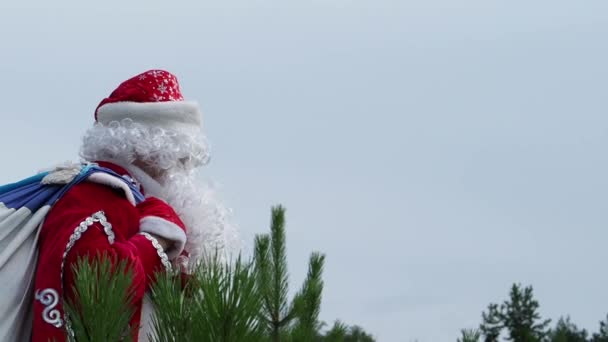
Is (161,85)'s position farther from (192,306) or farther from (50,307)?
(192,306)

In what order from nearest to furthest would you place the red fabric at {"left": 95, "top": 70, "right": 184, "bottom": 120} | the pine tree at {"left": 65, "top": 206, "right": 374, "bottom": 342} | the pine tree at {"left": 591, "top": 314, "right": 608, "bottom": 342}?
the pine tree at {"left": 65, "top": 206, "right": 374, "bottom": 342} → the red fabric at {"left": 95, "top": 70, "right": 184, "bottom": 120} → the pine tree at {"left": 591, "top": 314, "right": 608, "bottom": 342}

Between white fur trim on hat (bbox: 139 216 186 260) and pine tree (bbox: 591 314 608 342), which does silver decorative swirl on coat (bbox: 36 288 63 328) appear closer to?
white fur trim on hat (bbox: 139 216 186 260)

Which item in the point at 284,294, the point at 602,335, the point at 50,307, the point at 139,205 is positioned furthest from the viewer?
the point at 602,335

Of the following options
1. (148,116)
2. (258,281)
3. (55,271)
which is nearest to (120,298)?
(258,281)

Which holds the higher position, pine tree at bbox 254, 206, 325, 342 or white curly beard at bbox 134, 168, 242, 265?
pine tree at bbox 254, 206, 325, 342

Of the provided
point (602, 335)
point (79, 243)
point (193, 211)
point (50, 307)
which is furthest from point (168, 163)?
point (602, 335)

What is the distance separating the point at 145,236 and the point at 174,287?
4.07 feet

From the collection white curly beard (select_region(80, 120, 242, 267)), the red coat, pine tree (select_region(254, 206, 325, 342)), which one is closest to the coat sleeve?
the red coat

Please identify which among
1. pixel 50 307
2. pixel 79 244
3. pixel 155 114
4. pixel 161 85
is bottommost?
pixel 50 307

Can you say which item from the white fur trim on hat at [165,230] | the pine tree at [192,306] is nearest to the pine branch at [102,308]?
the pine tree at [192,306]

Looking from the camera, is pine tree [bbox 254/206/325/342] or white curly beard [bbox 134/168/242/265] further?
pine tree [bbox 254/206/325/342]

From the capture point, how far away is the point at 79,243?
104 inches

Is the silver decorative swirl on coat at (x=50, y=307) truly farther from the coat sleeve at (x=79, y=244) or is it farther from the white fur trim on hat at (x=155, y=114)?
the white fur trim on hat at (x=155, y=114)

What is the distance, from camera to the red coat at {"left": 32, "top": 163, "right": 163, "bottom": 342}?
2.60 metres
